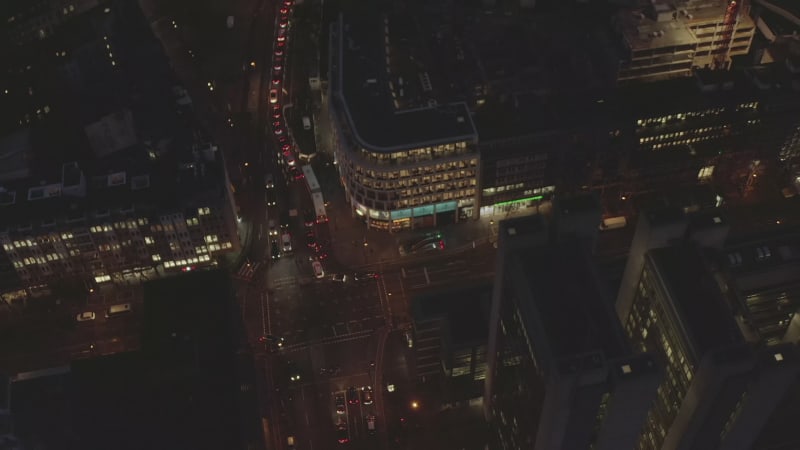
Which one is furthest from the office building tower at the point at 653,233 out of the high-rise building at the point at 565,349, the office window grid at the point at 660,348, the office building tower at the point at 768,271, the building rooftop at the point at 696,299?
the office building tower at the point at 768,271

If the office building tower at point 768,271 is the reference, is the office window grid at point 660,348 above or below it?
below

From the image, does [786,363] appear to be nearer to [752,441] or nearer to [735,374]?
[735,374]

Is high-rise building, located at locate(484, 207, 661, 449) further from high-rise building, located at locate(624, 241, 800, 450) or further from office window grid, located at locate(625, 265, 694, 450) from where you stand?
office window grid, located at locate(625, 265, 694, 450)

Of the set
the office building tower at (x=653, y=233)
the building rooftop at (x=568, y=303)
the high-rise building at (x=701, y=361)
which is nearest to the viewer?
the high-rise building at (x=701, y=361)

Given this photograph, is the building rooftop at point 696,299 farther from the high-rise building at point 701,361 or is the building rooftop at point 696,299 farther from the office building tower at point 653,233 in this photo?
the office building tower at point 653,233

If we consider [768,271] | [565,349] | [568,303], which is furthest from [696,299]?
[565,349]
